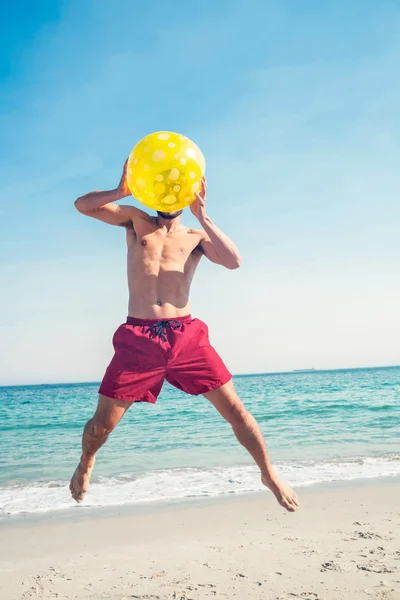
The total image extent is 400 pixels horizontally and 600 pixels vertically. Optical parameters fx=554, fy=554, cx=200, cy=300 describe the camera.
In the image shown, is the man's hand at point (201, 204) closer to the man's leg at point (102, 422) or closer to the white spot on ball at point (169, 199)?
the white spot on ball at point (169, 199)

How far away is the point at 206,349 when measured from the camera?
3.76 metres

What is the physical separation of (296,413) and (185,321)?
15374mm

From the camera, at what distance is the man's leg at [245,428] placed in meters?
3.74

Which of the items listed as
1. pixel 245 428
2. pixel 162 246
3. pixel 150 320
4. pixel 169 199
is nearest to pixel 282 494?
pixel 245 428

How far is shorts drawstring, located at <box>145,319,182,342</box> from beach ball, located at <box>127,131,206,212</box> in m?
0.76

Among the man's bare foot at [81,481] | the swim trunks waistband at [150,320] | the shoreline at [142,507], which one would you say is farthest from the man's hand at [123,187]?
the shoreline at [142,507]

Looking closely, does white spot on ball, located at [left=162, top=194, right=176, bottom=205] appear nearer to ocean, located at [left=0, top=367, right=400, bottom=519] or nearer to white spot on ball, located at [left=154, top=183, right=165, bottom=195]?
white spot on ball, located at [left=154, top=183, right=165, bottom=195]

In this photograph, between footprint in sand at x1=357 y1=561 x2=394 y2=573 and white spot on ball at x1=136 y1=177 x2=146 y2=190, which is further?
footprint in sand at x1=357 y1=561 x2=394 y2=573

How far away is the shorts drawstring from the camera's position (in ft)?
12.0

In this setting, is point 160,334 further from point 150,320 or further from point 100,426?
point 100,426

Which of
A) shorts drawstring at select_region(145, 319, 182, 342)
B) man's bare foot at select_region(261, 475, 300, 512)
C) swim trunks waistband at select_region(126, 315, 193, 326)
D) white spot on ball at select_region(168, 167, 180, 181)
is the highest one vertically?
white spot on ball at select_region(168, 167, 180, 181)

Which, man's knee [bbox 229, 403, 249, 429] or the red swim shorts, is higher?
the red swim shorts

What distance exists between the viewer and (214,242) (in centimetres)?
377

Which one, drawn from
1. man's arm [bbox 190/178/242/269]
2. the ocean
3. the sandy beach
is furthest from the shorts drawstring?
the ocean
